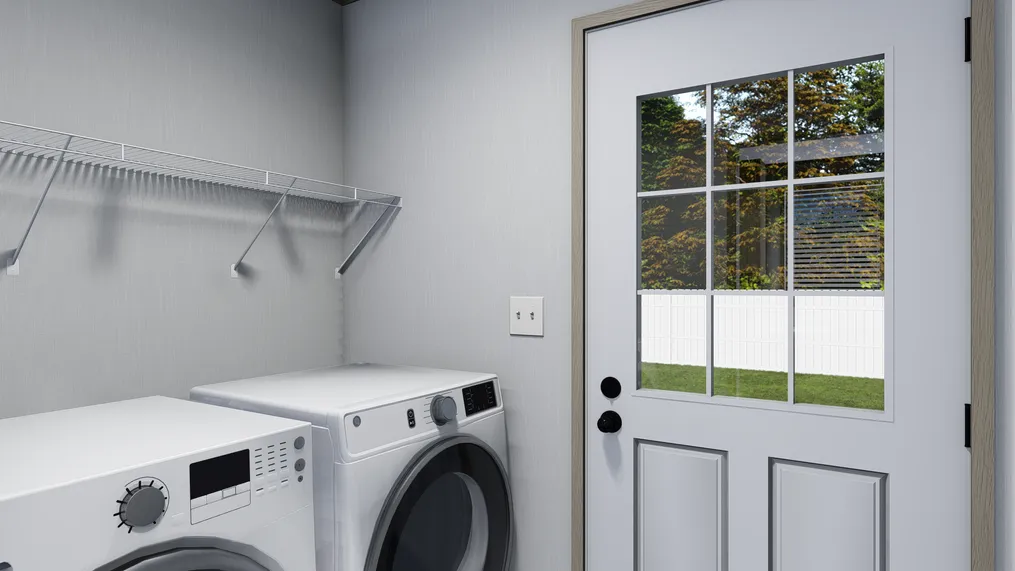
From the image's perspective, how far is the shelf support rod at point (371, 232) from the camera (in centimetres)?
204

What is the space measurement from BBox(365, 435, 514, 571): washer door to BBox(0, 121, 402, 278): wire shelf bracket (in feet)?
2.67

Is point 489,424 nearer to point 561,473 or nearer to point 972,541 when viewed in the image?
point 561,473

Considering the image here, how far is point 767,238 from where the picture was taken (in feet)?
4.65

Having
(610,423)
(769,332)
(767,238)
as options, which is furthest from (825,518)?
(767,238)

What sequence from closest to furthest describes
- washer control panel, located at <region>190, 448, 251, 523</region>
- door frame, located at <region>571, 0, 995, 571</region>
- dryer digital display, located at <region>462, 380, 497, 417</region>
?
washer control panel, located at <region>190, 448, 251, 523</region>, door frame, located at <region>571, 0, 995, 571</region>, dryer digital display, located at <region>462, 380, 497, 417</region>

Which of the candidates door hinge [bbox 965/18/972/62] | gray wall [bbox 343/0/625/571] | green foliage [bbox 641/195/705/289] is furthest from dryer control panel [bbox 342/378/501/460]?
door hinge [bbox 965/18/972/62]

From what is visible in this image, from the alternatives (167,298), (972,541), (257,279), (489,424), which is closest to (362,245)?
(257,279)

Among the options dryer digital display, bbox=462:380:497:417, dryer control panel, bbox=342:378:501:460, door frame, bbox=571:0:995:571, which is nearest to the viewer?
door frame, bbox=571:0:995:571

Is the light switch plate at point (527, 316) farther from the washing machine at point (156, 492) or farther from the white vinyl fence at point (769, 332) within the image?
the washing machine at point (156, 492)

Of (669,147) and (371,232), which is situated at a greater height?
(669,147)

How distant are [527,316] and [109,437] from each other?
1.05 m

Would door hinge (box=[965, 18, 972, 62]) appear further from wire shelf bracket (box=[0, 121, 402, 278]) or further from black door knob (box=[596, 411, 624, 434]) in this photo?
wire shelf bracket (box=[0, 121, 402, 278])

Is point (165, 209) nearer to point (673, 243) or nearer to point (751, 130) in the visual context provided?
point (673, 243)

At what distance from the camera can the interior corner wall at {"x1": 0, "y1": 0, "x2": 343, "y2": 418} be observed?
1371 mm
